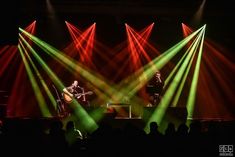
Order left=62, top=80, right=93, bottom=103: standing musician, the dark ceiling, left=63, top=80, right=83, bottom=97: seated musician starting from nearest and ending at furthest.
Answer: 1. left=62, top=80, right=93, bottom=103: standing musician
2. left=63, top=80, right=83, bottom=97: seated musician
3. the dark ceiling

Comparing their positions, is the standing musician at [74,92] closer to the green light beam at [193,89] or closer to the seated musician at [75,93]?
the seated musician at [75,93]

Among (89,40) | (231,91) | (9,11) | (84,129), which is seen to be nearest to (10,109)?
(89,40)

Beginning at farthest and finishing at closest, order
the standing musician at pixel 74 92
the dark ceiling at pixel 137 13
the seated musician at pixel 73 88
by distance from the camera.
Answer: the dark ceiling at pixel 137 13 < the seated musician at pixel 73 88 < the standing musician at pixel 74 92

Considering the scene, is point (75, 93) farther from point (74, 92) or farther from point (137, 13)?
point (137, 13)

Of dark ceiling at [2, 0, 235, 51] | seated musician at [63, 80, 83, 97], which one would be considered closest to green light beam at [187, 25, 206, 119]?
dark ceiling at [2, 0, 235, 51]

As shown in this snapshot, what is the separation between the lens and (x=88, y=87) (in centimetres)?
1393

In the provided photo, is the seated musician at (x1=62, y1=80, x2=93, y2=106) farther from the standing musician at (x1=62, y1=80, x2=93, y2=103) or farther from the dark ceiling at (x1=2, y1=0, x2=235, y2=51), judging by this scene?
the dark ceiling at (x1=2, y1=0, x2=235, y2=51)

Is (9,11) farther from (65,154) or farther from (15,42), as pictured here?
(65,154)

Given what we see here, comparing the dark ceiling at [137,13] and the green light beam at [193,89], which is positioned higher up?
the dark ceiling at [137,13]

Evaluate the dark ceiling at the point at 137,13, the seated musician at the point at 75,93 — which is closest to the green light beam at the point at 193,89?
the dark ceiling at the point at 137,13

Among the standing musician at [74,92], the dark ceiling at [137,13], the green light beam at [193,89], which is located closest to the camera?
the standing musician at [74,92]

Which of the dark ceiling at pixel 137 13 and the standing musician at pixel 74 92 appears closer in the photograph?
the standing musician at pixel 74 92

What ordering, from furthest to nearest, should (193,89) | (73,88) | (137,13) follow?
(193,89) < (137,13) < (73,88)

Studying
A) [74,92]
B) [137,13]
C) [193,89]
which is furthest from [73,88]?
[193,89]
